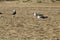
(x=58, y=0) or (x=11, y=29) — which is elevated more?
(x=11, y=29)

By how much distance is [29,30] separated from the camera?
451 inches

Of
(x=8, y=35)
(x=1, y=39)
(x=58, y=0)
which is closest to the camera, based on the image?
(x=1, y=39)

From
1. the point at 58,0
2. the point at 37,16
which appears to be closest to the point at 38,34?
the point at 37,16

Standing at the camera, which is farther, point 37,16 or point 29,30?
point 37,16

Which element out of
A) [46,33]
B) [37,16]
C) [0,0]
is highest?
[46,33]

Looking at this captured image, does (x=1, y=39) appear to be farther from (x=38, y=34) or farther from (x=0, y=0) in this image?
(x=0, y=0)

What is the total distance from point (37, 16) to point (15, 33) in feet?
18.8

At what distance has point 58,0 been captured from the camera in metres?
31.9

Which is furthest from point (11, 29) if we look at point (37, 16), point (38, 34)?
point (37, 16)

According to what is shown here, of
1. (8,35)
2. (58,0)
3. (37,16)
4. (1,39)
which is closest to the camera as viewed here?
(1,39)

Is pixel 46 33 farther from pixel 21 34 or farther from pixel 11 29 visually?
pixel 11 29

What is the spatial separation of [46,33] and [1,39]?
2266 millimetres

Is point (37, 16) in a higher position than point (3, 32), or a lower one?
lower

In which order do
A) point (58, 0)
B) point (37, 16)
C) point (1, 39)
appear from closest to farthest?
1. point (1, 39)
2. point (37, 16)
3. point (58, 0)
